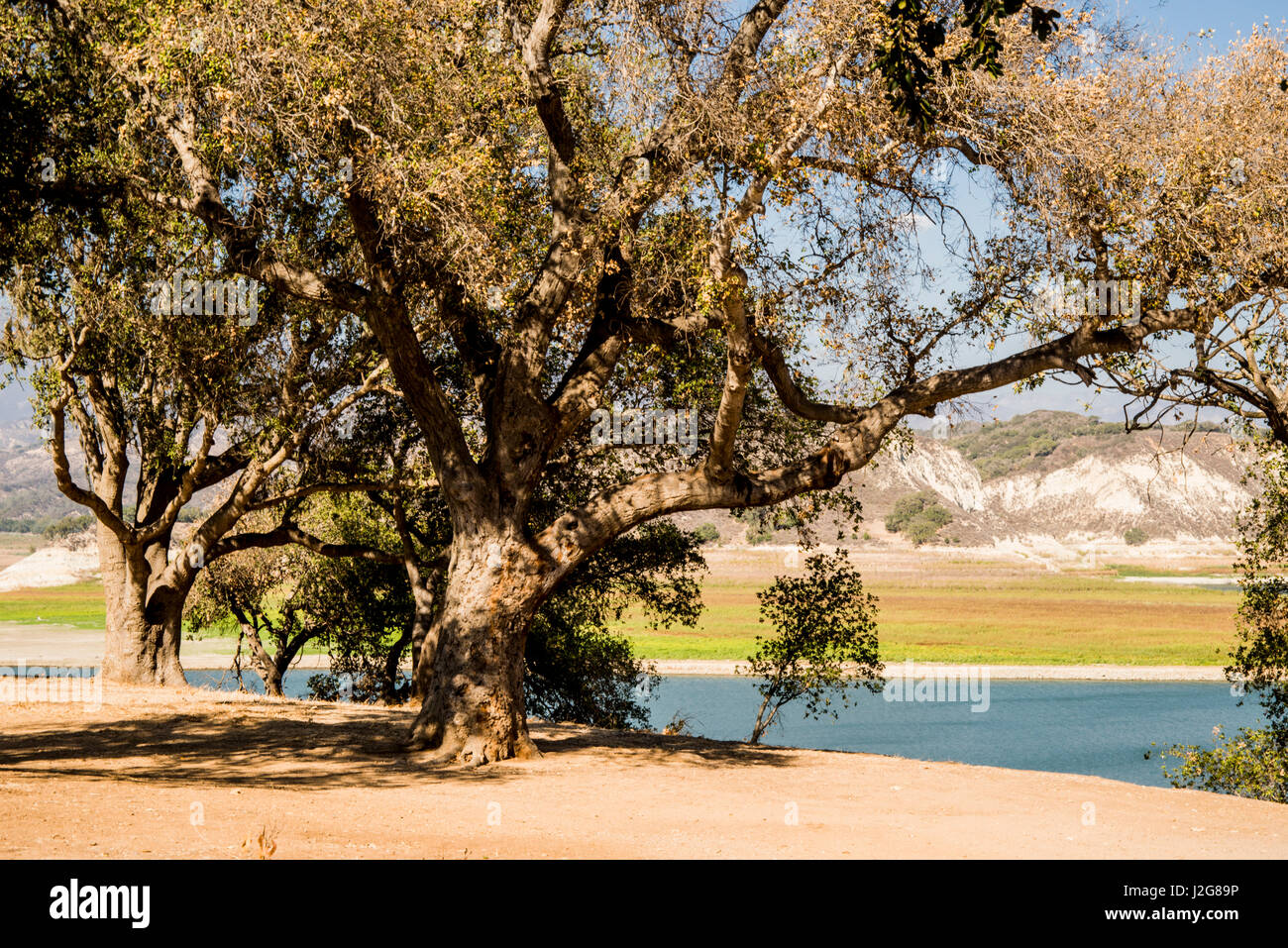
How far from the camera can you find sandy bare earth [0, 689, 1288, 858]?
748 centimetres

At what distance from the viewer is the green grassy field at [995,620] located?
56.2 metres

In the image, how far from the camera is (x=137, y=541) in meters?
18.8

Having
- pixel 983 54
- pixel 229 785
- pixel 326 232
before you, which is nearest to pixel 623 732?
pixel 229 785

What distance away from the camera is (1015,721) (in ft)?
133

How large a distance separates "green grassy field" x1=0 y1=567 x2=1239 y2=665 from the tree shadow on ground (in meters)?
40.9

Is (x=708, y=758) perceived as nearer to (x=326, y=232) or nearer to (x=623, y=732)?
(x=623, y=732)

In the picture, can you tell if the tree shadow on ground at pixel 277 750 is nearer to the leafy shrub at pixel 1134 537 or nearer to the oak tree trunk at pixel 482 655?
the oak tree trunk at pixel 482 655

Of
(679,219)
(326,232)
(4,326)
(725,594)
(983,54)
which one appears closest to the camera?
(983,54)

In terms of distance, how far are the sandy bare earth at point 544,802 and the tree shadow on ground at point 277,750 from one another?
5cm

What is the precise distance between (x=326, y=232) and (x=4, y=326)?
6.25 meters

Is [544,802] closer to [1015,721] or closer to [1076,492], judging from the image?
[1015,721]

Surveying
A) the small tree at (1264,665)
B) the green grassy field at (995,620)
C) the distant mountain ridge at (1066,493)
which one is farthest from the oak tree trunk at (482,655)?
the distant mountain ridge at (1066,493)

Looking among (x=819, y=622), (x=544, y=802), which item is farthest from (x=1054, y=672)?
(x=544, y=802)

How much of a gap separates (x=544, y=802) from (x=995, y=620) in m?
63.3
